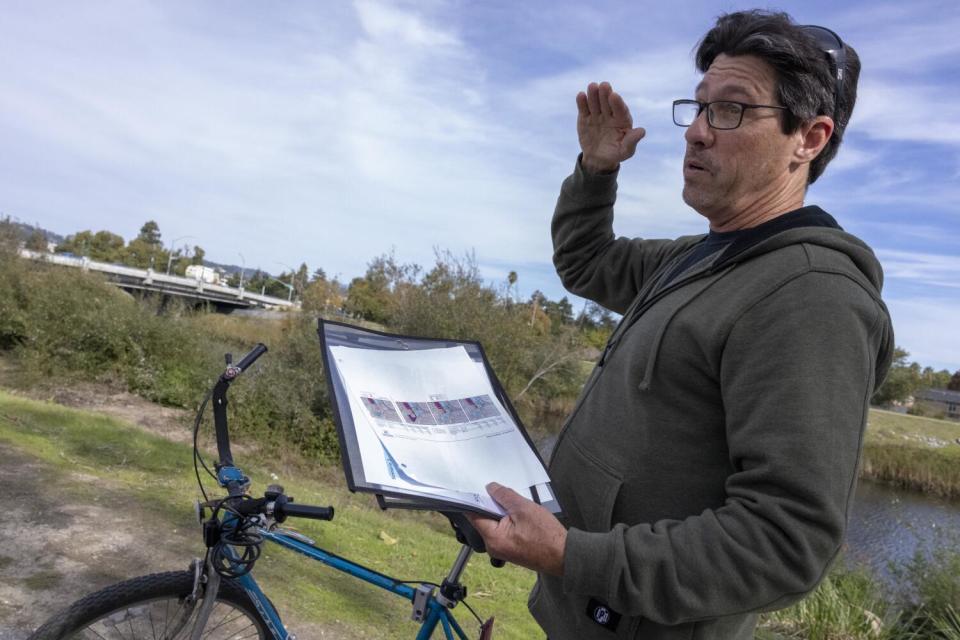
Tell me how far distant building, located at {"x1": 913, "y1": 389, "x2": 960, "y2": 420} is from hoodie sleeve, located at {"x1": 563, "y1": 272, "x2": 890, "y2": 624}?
72.8 metres

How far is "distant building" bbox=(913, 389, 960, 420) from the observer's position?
6236cm

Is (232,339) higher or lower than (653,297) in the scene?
lower

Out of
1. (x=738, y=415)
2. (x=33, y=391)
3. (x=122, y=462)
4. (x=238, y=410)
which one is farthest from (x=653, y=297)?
(x=33, y=391)

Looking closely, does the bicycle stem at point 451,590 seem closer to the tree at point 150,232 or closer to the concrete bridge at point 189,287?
the concrete bridge at point 189,287

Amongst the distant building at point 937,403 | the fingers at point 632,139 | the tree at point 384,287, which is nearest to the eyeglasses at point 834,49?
the fingers at point 632,139

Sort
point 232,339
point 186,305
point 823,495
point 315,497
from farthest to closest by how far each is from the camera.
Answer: point 232,339, point 186,305, point 315,497, point 823,495

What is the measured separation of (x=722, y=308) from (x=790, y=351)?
0.19 metres

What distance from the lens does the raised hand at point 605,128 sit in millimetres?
2088

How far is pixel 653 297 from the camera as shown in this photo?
1.61m

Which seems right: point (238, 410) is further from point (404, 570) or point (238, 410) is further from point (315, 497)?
point (404, 570)

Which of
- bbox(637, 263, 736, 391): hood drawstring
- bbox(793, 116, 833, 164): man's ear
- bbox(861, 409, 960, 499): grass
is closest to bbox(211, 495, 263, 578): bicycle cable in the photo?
bbox(637, 263, 736, 391): hood drawstring

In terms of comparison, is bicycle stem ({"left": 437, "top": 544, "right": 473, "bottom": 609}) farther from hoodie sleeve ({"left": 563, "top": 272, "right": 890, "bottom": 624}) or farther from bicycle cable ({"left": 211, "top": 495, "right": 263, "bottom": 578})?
hoodie sleeve ({"left": 563, "top": 272, "right": 890, "bottom": 624})

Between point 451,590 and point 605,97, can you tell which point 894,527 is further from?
point 605,97

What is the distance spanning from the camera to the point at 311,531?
18.6 ft
